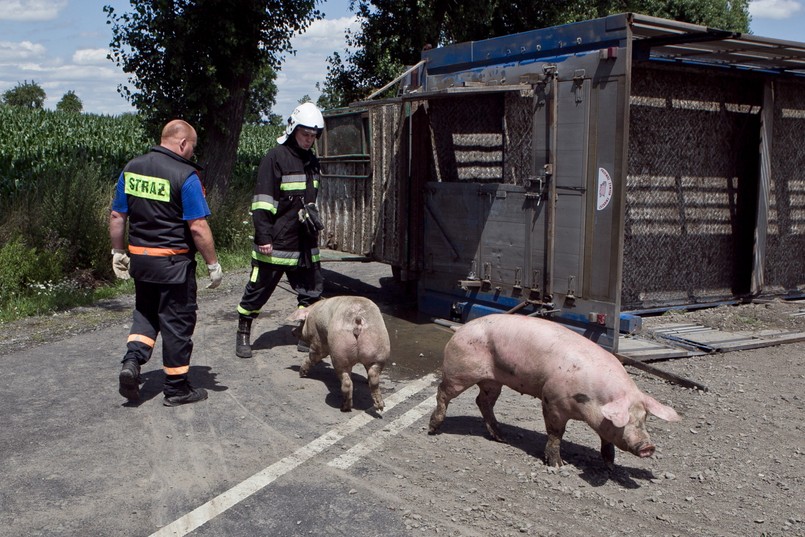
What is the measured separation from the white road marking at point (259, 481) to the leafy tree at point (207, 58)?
387 inches

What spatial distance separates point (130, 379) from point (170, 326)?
0.47 m

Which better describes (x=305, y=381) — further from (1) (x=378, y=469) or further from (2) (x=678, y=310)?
(2) (x=678, y=310)

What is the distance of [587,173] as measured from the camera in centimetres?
698

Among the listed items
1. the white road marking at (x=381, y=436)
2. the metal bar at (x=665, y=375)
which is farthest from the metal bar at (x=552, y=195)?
the white road marking at (x=381, y=436)

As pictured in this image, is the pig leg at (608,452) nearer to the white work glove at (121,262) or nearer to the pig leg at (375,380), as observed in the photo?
the pig leg at (375,380)

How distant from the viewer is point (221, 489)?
433 cm

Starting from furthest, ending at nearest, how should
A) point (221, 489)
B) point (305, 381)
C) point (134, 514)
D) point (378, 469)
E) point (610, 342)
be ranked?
point (610, 342) < point (305, 381) < point (378, 469) < point (221, 489) < point (134, 514)

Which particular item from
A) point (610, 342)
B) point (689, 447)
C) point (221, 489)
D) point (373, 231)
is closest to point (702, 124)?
point (610, 342)

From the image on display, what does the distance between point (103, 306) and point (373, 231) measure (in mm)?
3475

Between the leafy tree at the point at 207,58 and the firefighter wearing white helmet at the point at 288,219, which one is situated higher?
the leafy tree at the point at 207,58

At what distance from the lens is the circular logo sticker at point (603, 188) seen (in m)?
6.82

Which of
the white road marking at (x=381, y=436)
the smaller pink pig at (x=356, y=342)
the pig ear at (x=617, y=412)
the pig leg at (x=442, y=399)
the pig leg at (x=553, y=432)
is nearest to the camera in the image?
the pig ear at (x=617, y=412)

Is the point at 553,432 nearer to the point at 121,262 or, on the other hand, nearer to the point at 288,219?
the point at 288,219

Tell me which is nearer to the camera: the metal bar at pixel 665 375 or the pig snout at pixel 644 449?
the pig snout at pixel 644 449
